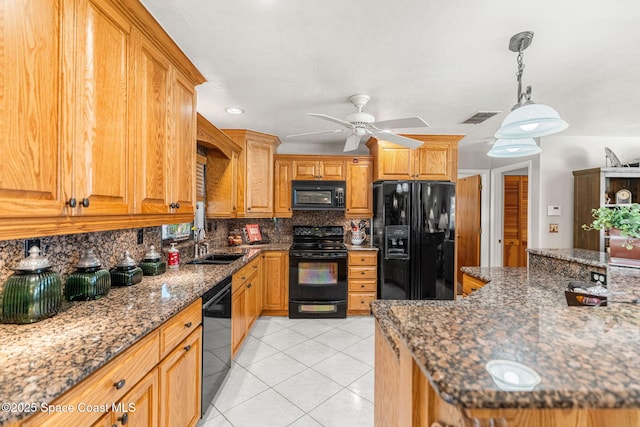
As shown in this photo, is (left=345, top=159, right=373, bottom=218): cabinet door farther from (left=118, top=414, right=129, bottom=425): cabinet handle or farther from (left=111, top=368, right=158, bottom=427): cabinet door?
(left=118, top=414, right=129, bottom=425): cabinet handle

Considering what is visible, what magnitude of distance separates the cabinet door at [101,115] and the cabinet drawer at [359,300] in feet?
9.18

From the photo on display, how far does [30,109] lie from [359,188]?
3385 millimetres

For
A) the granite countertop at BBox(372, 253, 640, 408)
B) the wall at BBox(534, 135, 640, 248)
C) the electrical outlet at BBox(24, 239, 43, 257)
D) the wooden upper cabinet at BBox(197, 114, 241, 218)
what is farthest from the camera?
the wall at BBox(534, 135, 640, 248)

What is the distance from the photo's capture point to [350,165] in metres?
3.96

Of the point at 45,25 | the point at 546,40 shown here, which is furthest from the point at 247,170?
the point at 546,40

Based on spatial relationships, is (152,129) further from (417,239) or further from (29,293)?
(417,239)

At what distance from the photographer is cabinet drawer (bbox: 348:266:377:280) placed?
3627 mm

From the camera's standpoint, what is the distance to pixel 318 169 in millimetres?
3955

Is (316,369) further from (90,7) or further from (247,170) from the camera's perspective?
(90,7)

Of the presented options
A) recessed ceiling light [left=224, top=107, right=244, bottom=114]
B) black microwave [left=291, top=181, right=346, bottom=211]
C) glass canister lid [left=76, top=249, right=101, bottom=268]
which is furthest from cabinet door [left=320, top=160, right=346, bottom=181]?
glass canister lid [left=76, top=249, right=101, bottom=268]

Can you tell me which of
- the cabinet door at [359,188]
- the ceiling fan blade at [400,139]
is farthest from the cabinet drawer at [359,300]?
the ceiling fan blade at [400,139]

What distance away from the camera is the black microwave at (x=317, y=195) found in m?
3.88

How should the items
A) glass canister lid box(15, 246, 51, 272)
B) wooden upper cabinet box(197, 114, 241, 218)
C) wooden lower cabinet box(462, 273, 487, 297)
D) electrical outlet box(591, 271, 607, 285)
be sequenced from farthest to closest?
wooden upper cabinet box(197, 114, 241, 218)
wooden lower cabinet box(462, 273, 487, 297)
electrical outlet box(591, 271, 607, 285)
glass canister lid box(15, 246, 51, 272)

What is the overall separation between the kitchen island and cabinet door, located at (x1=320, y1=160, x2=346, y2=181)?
10.4 ft
